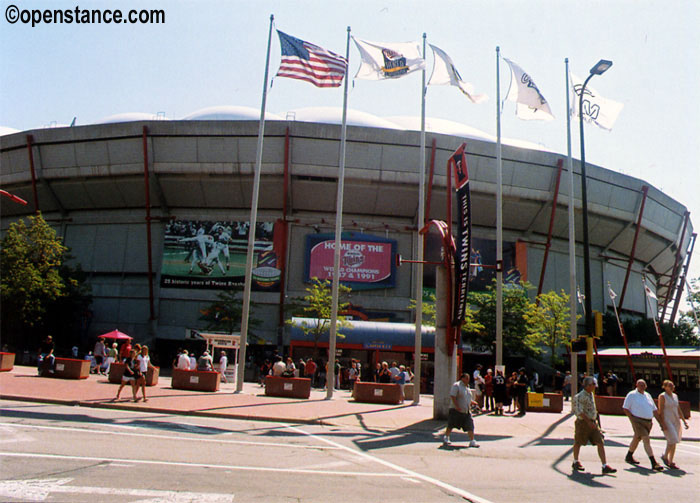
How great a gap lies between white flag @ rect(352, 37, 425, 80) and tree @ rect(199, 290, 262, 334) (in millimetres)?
21036

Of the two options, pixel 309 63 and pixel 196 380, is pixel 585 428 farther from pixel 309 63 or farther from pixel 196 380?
pixel 309 63

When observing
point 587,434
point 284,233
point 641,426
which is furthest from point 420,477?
point 284,233

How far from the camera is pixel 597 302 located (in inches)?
1810

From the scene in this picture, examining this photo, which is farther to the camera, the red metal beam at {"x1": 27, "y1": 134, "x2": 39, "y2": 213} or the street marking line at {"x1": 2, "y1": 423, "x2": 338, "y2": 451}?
the red metal beam at {"x1": 27, "y1": 134, "x2": 39, "y2": 213}

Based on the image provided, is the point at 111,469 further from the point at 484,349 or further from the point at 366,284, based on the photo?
the point at 366,284

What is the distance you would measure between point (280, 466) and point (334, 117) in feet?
133

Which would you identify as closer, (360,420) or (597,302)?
(360,420)

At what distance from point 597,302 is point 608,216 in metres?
7.80

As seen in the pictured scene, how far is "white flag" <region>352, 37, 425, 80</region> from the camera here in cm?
2119

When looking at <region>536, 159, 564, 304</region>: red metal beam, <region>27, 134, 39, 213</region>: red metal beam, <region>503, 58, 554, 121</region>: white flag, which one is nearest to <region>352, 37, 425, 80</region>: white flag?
<region>503, 58, 554, 121</region>: white flag

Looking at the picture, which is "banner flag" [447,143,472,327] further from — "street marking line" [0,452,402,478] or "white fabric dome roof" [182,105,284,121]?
"white fabric dome roof" [182,105,284,121]

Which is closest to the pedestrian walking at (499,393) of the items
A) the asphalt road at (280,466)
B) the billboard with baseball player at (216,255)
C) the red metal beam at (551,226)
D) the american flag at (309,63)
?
the asphalt road at (280,466)

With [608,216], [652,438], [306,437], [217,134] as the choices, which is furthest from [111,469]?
[608,216]

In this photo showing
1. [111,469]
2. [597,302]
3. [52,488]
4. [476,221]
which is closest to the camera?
[52,488]
